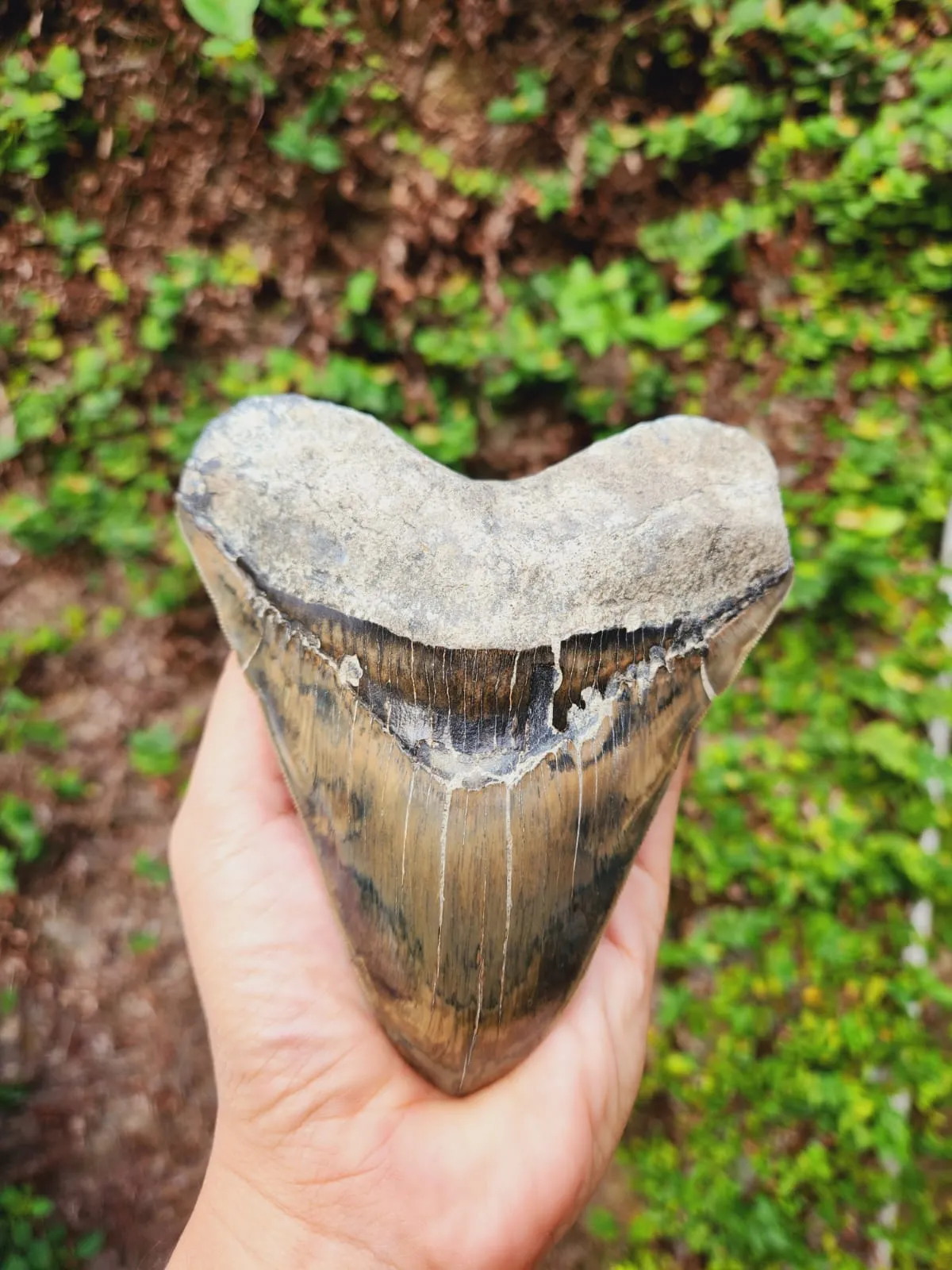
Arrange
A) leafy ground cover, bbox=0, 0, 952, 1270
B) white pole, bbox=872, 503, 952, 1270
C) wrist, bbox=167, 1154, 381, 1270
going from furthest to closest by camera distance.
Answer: white pole, bbox=872, 503, 952, 1270
leafy ground cover, bbox=0, 0, 952, 1270
wrist, bbox=167, 1154, 381, 1270

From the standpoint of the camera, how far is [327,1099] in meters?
1.42

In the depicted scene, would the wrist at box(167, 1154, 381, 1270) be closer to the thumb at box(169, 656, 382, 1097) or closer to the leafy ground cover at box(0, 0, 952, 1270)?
the thumb at box(169, 656, 382, 1097)

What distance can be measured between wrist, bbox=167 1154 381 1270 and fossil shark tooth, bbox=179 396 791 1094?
39 centimetres

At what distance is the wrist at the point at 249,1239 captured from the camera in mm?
1361

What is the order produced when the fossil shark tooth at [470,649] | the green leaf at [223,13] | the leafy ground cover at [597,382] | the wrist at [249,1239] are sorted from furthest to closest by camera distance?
the leafy ground cover at [597,382] < the green leaf at [223,13] < the wrist at [249,1239] < the fossil shark tooth at [470,649]

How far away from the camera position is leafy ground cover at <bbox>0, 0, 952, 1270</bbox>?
1.88 m

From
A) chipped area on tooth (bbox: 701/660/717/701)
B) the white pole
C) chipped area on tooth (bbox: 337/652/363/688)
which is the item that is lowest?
the white pole

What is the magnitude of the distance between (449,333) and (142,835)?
1.47 metres

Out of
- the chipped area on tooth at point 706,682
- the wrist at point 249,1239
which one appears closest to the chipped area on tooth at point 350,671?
the chipped area on tooth at point 706,682

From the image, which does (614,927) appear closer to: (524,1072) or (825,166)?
(524,1072)

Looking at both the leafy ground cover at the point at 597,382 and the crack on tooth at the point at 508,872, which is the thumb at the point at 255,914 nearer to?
the crack on tooth at the point at 508,872

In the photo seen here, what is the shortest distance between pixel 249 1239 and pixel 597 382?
1.77m

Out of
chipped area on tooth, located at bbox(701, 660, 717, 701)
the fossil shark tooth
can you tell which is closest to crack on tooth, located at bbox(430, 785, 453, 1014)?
the fossil shark tooth

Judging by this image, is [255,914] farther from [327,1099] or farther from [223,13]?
[223,13]
